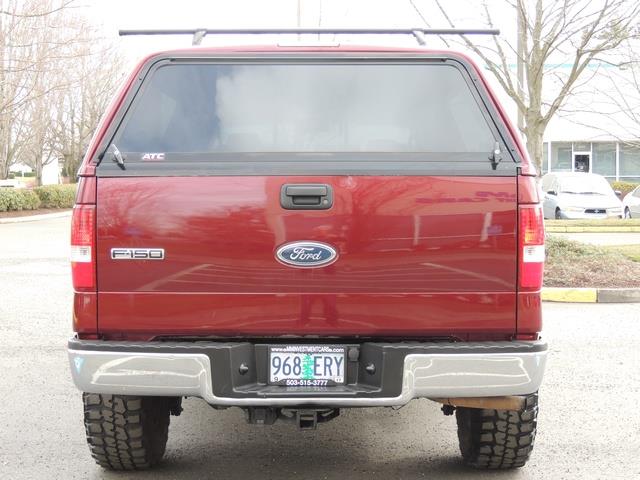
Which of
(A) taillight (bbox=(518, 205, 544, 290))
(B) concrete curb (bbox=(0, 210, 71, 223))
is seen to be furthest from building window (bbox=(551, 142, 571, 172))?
(A) taillight (bbox=(518, 205, 544, 290))

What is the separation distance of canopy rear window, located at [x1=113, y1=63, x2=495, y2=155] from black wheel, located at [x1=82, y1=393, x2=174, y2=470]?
117 centimetres

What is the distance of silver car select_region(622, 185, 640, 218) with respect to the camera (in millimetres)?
23938

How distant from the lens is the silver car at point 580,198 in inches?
822

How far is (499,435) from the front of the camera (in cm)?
392

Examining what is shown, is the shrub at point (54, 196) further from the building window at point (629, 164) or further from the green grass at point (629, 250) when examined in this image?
the building window at point (629, 164)

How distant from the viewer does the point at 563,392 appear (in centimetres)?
575

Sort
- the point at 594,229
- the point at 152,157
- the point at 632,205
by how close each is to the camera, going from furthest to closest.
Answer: the point at 632,205
the point at 594,229
the point at 152,157

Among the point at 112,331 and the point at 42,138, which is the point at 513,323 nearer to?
the point at 112,331

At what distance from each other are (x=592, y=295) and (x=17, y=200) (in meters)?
23.4

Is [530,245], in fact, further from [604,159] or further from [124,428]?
[604,159]

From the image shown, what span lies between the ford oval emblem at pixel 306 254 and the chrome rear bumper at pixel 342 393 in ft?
1.53

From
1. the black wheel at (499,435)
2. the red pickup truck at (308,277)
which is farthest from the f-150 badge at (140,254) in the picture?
the black wheel at (499,435)

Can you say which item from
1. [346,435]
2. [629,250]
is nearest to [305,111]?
[346,435]

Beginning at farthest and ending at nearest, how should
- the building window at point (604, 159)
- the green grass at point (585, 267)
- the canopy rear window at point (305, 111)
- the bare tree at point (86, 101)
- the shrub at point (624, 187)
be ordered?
the building window at point (604, 159)
the bare tree at point (86, 101)
the shrub at point (624, 187)
the green grass at point (585, 267)
the canopy rear window at point (305, 111)
